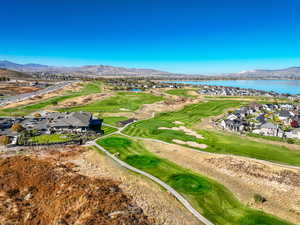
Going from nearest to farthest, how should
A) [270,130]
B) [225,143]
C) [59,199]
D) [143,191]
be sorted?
[59,199] < [143,191] < [225,143] < [270,130]

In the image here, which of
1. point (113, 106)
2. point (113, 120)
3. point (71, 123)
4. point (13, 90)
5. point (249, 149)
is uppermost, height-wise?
point (13, 90)

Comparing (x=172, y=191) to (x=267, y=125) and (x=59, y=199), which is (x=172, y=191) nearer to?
(x=59, y=199)

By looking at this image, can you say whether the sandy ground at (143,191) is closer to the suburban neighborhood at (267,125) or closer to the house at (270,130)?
the suburban neighborhood at (267,125)

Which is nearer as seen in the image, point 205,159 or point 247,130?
point 205,159

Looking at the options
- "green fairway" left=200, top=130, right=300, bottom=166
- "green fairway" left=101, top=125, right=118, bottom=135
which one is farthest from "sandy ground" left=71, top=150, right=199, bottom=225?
"green fairway" left=200, top=130, right=300, bottom=166

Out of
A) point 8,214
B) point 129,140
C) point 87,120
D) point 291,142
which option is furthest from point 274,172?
point 87,120

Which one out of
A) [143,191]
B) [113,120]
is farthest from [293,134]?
[113,120]

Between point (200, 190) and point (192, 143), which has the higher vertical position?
point (192, 143)

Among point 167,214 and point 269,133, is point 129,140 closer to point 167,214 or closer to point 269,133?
point 167,214
